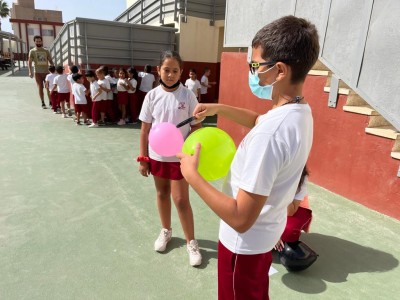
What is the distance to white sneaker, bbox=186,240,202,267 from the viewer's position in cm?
251

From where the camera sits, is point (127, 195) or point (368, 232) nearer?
point (368, 232)

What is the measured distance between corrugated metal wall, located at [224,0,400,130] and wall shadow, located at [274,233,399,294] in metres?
1.45

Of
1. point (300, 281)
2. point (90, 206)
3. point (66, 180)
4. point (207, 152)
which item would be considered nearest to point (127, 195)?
point (90, 206)

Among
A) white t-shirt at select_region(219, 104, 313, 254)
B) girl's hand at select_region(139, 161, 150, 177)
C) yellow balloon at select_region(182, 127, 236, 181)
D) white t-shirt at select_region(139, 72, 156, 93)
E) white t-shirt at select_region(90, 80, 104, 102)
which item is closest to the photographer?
white t-shirt at select_region(219, 104, 313, 254)

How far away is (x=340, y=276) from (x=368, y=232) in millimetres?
906

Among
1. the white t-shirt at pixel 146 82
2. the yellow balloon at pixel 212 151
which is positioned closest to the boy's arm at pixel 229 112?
the yellow balloon at pixel 212 151

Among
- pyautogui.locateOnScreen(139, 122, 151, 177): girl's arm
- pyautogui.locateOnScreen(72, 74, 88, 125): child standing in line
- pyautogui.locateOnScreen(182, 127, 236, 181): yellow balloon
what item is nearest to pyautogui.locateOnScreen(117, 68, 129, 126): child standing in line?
pyautogui.locateOnScreen(72, 74, 88, 125): child standing in line

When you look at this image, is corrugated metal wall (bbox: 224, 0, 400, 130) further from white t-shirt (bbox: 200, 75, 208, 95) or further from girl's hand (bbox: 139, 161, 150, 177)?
white t-shirt (bbox: 200, 75, 208, 95)

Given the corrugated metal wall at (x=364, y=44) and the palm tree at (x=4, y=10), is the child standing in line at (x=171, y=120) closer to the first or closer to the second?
the corrugated metal wall at (x=364, y=44)

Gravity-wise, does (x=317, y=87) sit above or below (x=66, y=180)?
above

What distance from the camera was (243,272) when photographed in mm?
1336

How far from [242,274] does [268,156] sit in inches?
24.8

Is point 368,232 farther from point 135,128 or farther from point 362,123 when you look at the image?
point 135,128

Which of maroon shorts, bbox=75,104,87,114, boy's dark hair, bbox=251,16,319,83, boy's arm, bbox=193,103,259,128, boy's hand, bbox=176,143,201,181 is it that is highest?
boy's dark hair, bbox=251,16,319,83
